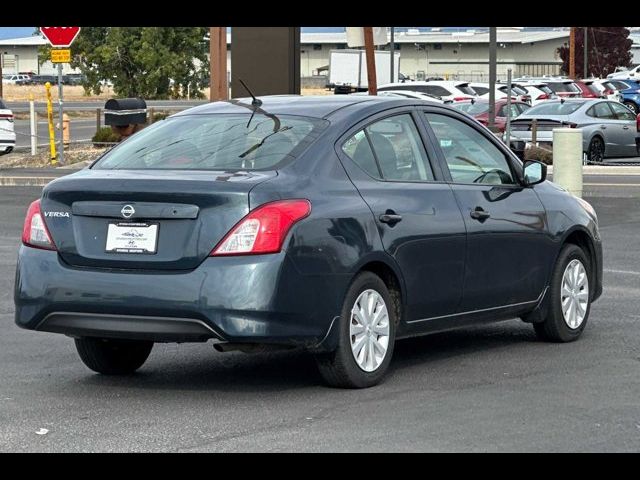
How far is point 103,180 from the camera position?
755 cm

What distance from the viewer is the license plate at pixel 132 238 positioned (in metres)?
7.33

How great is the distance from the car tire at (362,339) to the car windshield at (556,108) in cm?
2564

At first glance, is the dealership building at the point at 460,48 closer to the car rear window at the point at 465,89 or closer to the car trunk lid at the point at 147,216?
the car rear window at the point at 465,89

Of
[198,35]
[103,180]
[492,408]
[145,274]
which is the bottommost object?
[492,408]

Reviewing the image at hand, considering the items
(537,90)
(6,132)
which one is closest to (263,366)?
(6,132)

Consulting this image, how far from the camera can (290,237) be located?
24.0 feet

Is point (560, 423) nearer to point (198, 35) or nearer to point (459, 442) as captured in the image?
point (459, 442)

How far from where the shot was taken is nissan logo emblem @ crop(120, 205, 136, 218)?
736 cm

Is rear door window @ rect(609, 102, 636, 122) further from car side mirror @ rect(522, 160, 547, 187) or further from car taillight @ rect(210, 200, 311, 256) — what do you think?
car taillight @ rect(210, 200, 311, 256)

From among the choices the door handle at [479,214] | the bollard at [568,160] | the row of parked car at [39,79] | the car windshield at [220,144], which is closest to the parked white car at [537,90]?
the bollard at [568,160]

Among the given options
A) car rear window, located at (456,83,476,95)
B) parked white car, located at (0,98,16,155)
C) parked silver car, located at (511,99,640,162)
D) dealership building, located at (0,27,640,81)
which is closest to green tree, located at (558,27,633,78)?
dealership building, located at (0,27,640,81)

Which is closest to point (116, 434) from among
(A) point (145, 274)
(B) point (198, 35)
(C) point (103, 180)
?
(A) point (145, 274)

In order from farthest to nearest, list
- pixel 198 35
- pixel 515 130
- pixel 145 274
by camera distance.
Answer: pixel 198 35, pixel 515 130, pixel 145 274

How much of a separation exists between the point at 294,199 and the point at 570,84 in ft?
168
